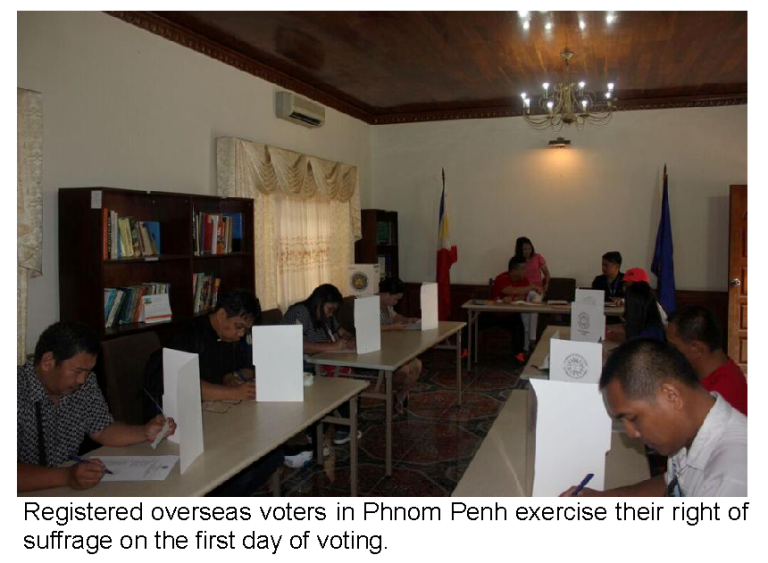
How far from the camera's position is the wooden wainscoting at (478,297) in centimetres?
713

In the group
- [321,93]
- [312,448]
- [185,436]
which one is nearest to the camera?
[185,436]

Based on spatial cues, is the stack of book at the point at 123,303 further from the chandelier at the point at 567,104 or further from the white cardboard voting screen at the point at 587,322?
the chandelier at the point at 567,104

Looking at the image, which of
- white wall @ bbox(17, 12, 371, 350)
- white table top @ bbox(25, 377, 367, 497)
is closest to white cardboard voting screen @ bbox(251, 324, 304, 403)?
white table top @ bbox(25, 377, 367, 497)

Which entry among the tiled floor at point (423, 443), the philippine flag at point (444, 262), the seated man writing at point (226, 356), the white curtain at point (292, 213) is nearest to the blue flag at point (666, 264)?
the tiled floor at point (423, 443)

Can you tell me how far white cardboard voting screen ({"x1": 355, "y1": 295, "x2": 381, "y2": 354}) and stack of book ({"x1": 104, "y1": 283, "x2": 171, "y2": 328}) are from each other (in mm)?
1371

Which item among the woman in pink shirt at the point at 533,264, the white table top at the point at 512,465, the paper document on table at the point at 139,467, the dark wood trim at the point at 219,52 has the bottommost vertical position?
the white table top at the point at 512,465

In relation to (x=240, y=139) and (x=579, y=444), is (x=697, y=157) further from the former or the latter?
(x=579, y=444)

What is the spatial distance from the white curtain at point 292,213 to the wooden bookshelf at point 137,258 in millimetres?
376

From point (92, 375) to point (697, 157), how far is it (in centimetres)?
684

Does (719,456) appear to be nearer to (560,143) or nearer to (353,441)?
(353,441)

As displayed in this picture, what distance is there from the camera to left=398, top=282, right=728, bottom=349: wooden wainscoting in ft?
23.4

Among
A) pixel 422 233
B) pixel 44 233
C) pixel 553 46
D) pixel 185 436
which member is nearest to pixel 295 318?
pixel 44 233

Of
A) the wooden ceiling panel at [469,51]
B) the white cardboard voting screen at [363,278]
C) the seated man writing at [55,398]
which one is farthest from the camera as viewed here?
the white cardboard voting screen at [363,278]

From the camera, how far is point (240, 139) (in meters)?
5.29
